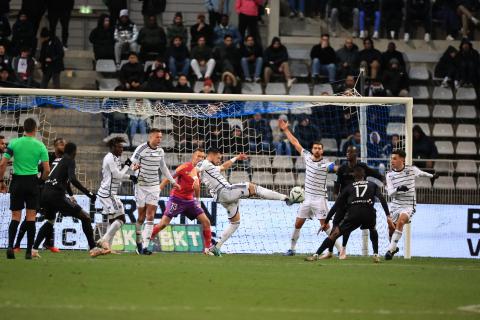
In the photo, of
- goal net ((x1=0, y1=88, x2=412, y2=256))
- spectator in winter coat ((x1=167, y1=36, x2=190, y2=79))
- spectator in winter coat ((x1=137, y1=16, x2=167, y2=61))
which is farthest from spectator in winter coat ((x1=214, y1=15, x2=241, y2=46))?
goal net ((x1=0, y1=88, x2=412, y2=256))

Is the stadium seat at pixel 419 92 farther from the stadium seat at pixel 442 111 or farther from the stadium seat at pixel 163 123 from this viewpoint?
the stadium seat at pixel 163 123

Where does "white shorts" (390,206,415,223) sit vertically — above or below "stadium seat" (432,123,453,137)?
below

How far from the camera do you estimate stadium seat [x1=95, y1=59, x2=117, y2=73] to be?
90.3 ft

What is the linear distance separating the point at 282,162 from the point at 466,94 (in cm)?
834

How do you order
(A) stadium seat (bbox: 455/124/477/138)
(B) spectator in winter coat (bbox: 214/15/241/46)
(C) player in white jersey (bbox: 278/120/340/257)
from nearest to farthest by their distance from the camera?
(C) player in white jersey (bbox: 278/120/340/257)
(A) stadium seat (bbox: 455/124/477/138)
(B) spectator in winter coat (bbox: 214/15/241/46)

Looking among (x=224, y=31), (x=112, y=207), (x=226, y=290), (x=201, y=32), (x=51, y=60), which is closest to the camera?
(x=226, y=290)

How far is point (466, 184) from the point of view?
22.0m

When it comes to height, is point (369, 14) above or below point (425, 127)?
above

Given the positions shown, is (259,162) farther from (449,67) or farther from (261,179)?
(449,67)

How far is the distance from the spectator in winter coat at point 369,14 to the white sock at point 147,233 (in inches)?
511

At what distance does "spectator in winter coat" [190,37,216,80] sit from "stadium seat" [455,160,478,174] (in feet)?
24.3

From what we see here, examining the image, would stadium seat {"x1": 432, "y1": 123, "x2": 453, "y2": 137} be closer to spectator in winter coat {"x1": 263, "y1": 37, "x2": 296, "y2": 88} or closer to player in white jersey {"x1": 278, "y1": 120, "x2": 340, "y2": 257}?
spectator in winter coat {"x1": 263, "y1": 37, "x2": 296, "y2": 88}

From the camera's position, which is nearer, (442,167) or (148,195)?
(148,195)

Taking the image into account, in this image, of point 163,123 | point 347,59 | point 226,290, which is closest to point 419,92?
point 347,59
